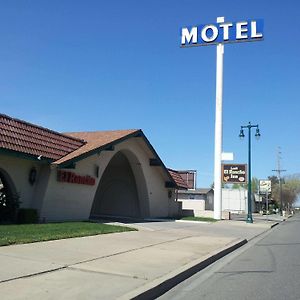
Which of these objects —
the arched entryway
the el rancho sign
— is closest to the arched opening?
the el rancho sign

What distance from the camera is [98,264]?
10.5m

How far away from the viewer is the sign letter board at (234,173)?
43.1m

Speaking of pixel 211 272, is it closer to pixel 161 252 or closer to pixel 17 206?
pixel 161 252

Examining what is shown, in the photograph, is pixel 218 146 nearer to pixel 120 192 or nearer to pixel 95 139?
pixel 120 192

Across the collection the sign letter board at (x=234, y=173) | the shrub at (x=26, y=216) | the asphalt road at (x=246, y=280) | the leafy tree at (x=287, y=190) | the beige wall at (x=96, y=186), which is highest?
the leafy tree at (x=287, y=190)

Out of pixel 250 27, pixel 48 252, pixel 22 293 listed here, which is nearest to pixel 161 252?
pixel 48 252

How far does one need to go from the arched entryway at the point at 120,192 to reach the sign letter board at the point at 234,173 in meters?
10.6

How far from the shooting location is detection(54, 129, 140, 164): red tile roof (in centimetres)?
2350

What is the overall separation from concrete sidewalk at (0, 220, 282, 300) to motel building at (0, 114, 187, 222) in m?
7.01

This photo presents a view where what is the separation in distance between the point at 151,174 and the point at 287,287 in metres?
26.4

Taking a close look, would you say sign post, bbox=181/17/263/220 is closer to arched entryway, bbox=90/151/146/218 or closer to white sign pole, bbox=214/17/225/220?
white sign pole, bbox=214/17/225/220

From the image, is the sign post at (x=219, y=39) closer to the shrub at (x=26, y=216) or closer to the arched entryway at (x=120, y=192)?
the arched entryway at (x=120, y=192)

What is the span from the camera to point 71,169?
24156mm

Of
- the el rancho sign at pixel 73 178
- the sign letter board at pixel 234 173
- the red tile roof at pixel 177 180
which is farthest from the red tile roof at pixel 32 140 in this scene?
the sign letter board at pixel 234 173
